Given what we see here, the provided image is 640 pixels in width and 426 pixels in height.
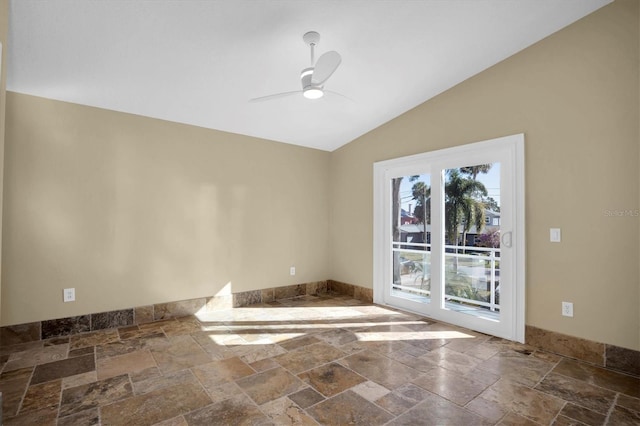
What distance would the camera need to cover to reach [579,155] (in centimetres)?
290

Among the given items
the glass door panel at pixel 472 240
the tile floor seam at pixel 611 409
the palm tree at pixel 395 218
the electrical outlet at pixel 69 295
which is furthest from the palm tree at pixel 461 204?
the electrical outlet at pixel 69 295

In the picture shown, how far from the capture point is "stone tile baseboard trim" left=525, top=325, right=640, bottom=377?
103 inches

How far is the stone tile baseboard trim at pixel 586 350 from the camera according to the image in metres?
2.62

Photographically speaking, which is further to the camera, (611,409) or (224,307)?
(224,307)

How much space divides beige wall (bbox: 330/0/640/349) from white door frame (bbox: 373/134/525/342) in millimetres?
75

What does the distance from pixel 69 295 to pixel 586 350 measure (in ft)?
15.9

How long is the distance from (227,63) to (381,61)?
4.69 ft

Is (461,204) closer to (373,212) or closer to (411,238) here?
(411,238)

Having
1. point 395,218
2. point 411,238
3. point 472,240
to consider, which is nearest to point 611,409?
point 472,240

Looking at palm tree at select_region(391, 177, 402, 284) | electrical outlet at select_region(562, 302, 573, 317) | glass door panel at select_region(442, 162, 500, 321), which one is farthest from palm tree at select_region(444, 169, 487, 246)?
electrical outlet at select_region(562, 302, 573, 317)

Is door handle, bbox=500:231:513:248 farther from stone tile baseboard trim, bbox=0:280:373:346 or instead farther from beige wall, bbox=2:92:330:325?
beige wall, bbox=2:92:330:325

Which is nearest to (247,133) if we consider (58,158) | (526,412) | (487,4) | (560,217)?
(58,158)

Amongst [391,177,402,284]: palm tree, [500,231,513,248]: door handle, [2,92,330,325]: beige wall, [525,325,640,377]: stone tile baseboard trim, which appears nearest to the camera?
[525,325,640,377]: stone tile baseboard trim

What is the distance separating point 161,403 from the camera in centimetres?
221
